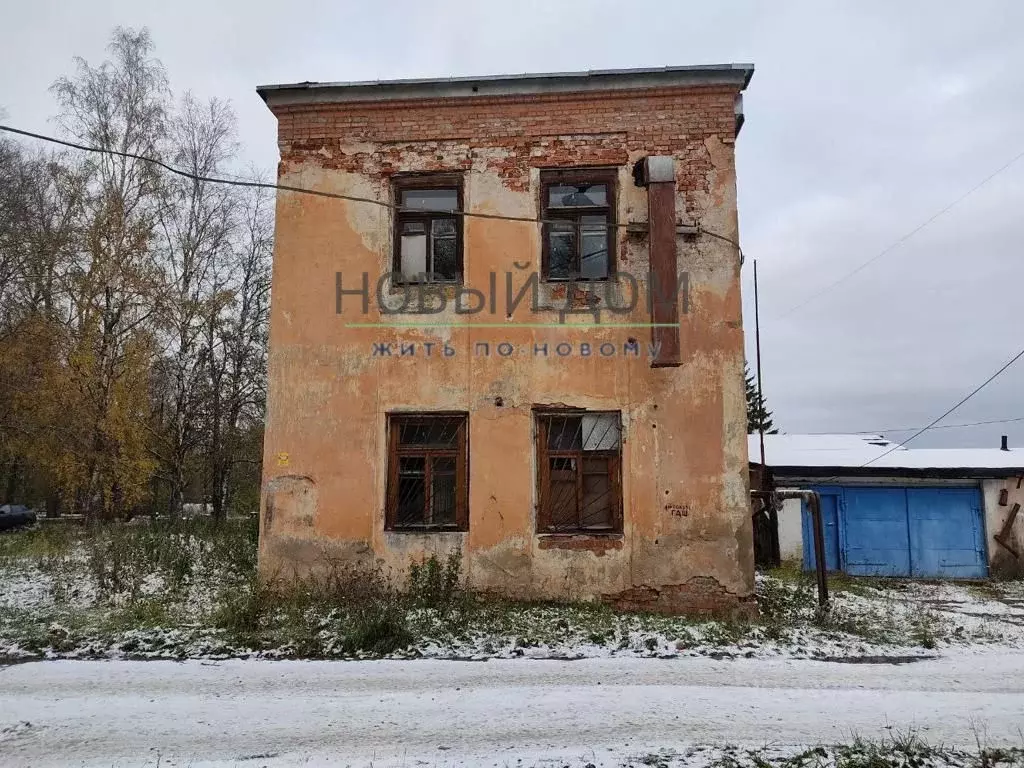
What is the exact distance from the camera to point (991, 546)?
42.1 ft

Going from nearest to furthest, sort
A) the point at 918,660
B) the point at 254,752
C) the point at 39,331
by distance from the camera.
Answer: the point at 254,752 → the point at 918,660 → the point at 39,331

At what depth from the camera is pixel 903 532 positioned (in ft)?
42.4

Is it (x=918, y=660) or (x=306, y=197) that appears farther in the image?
(x=306, y=197)

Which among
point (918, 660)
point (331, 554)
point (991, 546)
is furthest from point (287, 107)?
point (991, 546)

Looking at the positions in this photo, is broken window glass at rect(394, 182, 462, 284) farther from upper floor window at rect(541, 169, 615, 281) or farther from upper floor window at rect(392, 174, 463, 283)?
upper floor window at rect(541, 169, 615, 281)

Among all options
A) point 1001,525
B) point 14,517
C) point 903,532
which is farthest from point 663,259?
point 14,517

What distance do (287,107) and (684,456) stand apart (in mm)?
6830

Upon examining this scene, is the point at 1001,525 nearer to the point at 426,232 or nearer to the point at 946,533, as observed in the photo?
the point at 946,533

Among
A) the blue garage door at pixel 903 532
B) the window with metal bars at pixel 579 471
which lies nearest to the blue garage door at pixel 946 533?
the blue garage door at pixel 903 532

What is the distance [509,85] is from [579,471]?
4.99m

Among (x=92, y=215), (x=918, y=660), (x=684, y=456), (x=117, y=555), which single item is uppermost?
(x=92, y=215)

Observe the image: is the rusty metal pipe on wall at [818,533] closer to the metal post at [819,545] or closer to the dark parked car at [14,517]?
the metal post at [819,545]

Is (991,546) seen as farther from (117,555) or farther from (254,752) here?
(117,555)

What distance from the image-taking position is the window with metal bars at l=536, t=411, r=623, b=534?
8.09 m
